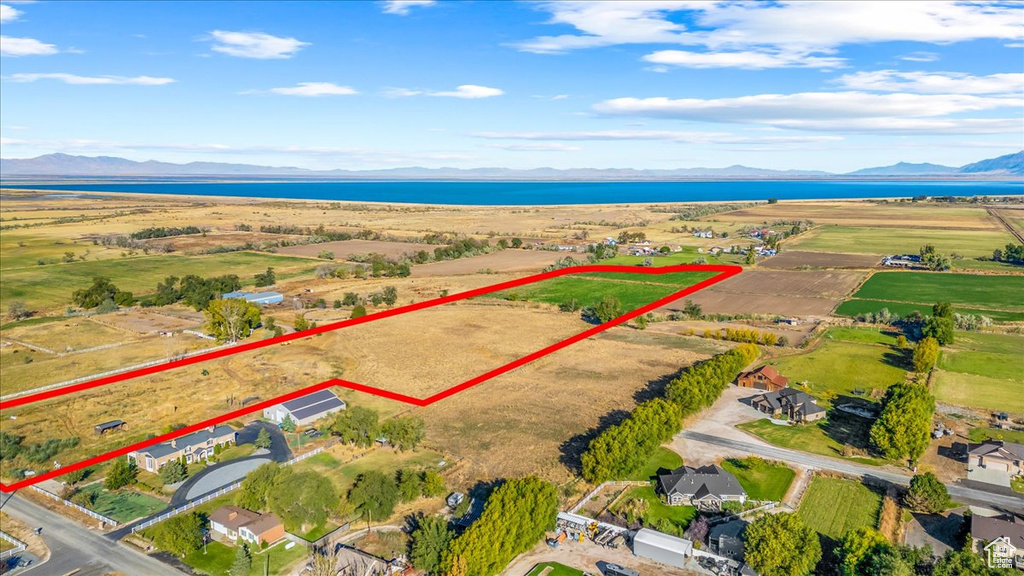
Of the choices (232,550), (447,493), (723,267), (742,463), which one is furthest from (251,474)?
(723,267)

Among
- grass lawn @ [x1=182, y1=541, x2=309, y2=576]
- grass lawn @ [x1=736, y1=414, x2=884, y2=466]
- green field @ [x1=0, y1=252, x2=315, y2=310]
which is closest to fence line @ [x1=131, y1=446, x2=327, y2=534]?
grass lawn @ [x1=182, y1=541, x2=309, y2=576]

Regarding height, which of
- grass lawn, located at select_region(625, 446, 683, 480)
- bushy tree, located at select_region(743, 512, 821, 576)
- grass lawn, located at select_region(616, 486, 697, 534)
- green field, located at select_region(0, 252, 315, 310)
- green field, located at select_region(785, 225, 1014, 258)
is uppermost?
green field, located at select_region(785, 225, 1014, 258)

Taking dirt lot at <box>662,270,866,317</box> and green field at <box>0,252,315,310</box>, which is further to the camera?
dirt lot at <box>662,270,866,317</box>

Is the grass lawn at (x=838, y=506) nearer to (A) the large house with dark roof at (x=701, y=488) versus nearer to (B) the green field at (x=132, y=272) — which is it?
(A) the large house with dark roof at (x=701, y=488)

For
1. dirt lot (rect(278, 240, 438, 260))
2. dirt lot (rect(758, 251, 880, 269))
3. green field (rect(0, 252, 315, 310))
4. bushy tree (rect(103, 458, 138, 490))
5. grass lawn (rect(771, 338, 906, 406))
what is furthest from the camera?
dirt lot (rect(278, 240, 438, 260))

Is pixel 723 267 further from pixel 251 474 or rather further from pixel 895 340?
pixel 251 474

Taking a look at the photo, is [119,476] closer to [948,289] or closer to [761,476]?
[761,476]

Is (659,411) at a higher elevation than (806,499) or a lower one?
higher

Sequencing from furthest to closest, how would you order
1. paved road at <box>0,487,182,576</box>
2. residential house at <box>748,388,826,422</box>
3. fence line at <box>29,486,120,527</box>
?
residential house at <box>748,388,826,422</box>, fence line at <box>29,486,120,527</box>, paved road at <box>0,487,182,576</box>

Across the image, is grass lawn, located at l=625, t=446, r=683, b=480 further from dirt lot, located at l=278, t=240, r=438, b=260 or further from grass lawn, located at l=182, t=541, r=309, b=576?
dirt lot, located at l=278, t=240, r=438, b=260
